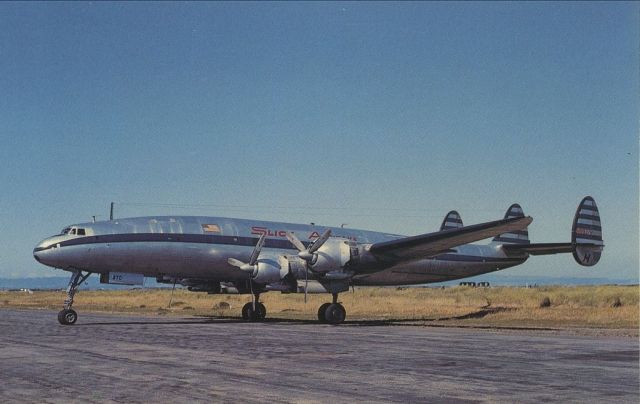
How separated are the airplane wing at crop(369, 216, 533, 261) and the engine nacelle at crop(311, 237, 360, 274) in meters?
0.87

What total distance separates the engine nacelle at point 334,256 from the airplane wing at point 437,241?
87cm

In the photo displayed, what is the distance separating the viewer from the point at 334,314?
96.9 ft

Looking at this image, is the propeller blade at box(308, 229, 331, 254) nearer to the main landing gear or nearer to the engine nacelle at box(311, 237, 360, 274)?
the engine nacelle at box(311, 237, 360, 274)

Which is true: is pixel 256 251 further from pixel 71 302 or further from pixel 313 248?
pixel 71 302

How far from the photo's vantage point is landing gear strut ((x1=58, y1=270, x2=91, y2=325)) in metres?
26.6

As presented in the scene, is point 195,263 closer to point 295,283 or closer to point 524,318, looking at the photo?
point 295,283

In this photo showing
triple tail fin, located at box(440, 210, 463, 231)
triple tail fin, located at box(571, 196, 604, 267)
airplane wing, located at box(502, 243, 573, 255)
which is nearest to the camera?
airplane wing, located at box(502, 243, 573, 255)

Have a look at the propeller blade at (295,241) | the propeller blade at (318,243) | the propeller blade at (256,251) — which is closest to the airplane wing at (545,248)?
the propeller blade at (318,243)

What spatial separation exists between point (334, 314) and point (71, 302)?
11.0 metres

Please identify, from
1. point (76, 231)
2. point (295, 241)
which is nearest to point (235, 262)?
point (295, 241)

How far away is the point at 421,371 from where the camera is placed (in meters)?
12.3

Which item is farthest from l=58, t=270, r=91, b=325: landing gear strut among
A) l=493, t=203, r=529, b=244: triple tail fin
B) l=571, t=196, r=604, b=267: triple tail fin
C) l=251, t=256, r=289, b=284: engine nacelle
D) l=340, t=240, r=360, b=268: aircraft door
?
l=571, t=196, r=604, b=267: triple tail fin

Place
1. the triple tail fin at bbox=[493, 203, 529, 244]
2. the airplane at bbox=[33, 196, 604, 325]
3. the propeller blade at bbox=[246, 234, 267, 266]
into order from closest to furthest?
the airplane at bbox=[33, 196, 604, 325] < the propeller blade at bbox=[246, 234, 267, 266] < the triple tail fin at bbox=[493, 203, 529, 244]

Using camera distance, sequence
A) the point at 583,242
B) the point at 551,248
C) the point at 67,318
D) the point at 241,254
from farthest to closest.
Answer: the point at 583,242 < the point at 551,248 < the point at 241,254 < the point at 67,318
